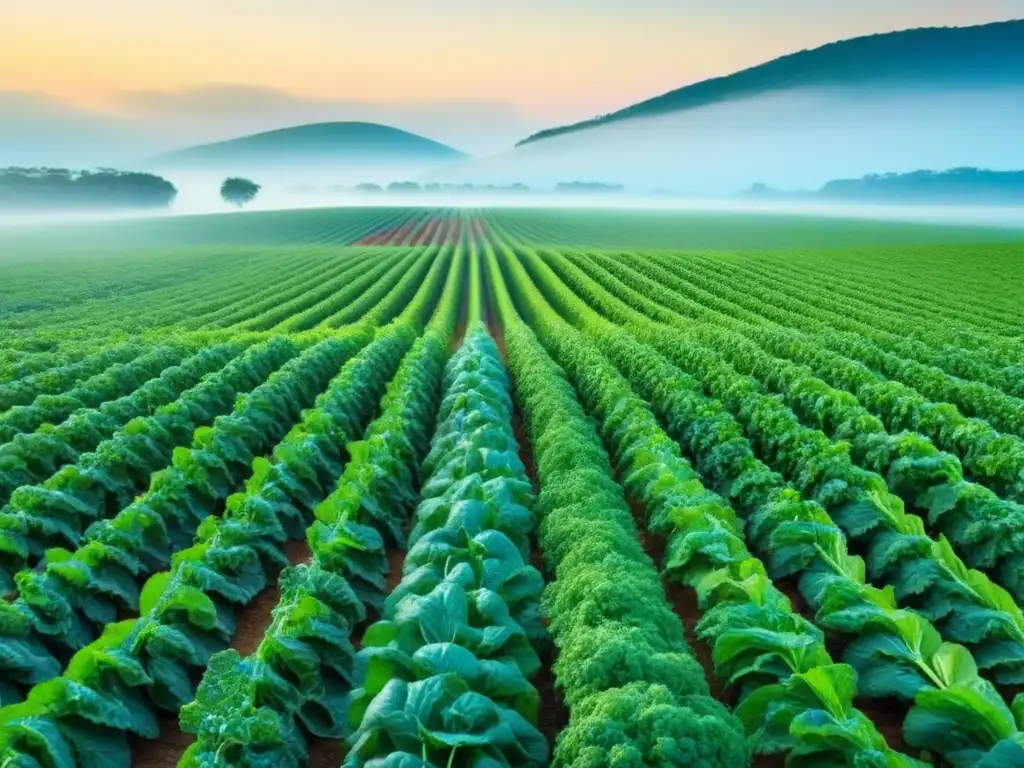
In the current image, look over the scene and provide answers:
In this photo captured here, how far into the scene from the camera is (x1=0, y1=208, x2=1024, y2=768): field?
17.2ft

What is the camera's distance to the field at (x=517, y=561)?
5.23 metres

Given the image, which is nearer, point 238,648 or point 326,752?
point 326,752

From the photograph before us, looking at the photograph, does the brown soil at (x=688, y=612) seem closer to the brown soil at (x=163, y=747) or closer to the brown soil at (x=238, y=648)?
the brown soil at (x=238, y=648)

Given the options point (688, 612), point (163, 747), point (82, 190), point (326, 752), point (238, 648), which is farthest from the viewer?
point (82, 190)

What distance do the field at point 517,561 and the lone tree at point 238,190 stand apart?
150 metres

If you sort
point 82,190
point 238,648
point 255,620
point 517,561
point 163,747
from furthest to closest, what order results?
point 82,190 < point 255,620 < point 238,648 < point 517,561 < point 163,747

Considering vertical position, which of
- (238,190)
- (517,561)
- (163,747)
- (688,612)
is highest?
(238,190)

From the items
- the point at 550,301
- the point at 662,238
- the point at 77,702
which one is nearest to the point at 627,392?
the point at 77,702

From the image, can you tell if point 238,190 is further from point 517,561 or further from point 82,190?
point 517,561

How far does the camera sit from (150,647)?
6770 mm

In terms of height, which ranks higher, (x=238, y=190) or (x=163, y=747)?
(x=238, y=190)

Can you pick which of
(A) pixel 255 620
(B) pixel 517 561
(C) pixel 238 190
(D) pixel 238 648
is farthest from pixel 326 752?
(C) pixel 238 190

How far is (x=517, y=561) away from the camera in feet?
24.0

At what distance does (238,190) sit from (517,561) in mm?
168448
